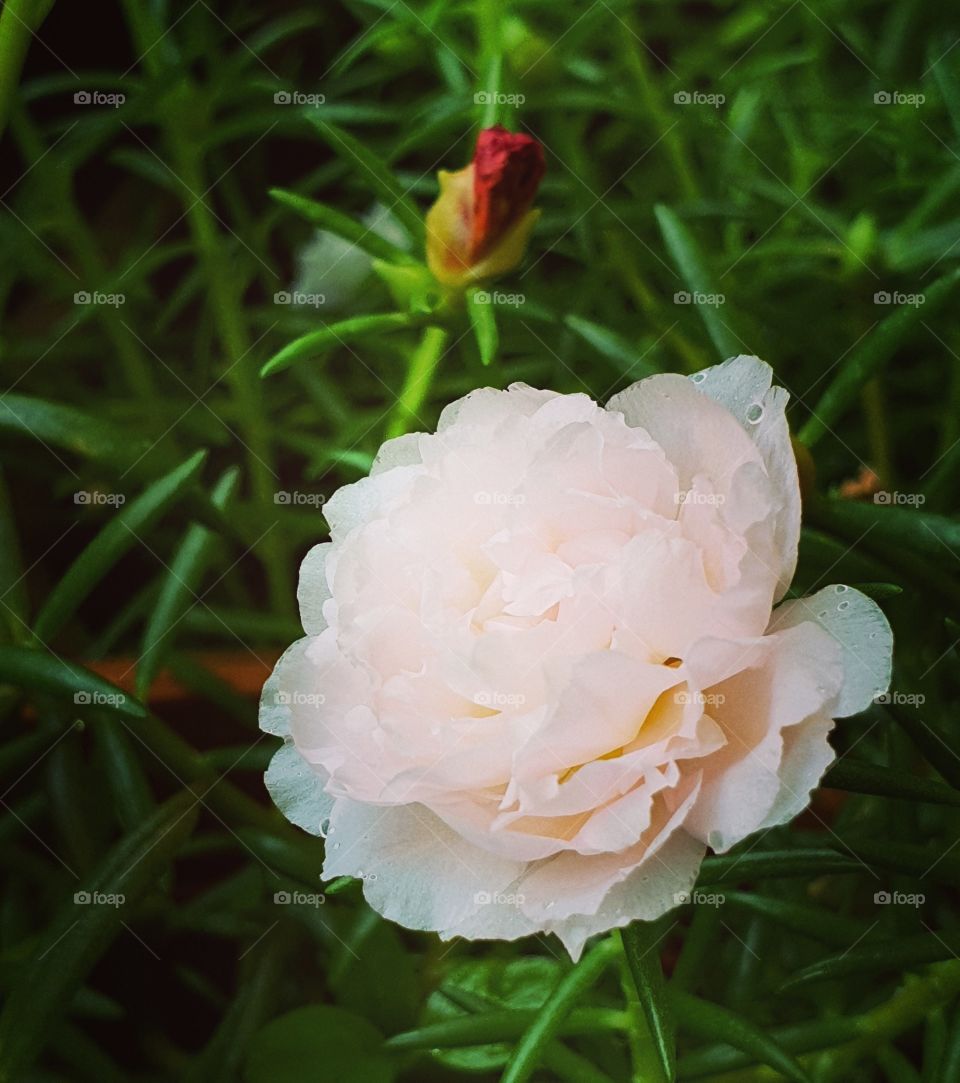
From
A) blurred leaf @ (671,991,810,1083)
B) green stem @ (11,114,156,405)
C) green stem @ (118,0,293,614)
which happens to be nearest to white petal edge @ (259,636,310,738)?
blurred leaf @ (671,991,810,1083)

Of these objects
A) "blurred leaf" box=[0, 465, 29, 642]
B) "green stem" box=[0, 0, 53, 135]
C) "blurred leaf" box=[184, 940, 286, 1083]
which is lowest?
"blurred leaf" box=[184, 940, 286, 1083]

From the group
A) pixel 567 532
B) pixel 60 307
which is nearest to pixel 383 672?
pixel 567 532

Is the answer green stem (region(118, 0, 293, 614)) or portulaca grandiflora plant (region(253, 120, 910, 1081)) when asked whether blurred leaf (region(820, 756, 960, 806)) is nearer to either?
portulaca grandiflora plant (region(253, 120, 910, 1081))

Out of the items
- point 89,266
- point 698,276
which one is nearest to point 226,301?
point 89,266

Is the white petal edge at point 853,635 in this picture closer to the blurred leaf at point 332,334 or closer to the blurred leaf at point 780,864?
the blurred leaf at point 780,864

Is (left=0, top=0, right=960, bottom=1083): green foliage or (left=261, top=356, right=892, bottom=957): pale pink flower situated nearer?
(left=261, top=356, right=892, bottom=957): pale pink flower

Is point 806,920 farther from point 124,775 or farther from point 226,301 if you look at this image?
point 226,301
